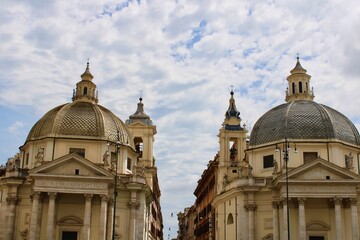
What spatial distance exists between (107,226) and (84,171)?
671 centimetres

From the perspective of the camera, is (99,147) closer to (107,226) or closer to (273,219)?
(107,226)

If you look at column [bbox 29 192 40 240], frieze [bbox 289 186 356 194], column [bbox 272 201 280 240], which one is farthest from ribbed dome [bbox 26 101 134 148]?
frieze [bbox 289 186 356 194]

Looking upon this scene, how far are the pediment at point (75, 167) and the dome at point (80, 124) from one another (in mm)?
5825

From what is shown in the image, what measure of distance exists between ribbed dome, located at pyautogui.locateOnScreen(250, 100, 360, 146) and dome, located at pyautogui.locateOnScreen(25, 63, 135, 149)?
57.2ft

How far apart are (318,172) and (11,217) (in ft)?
112

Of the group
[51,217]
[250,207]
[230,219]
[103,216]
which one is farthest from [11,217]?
[250,207]

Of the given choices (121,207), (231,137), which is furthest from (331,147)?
(121,207)

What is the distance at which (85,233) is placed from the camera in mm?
52375

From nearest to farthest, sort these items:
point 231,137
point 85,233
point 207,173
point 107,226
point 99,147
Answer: point 85,233 < point 107,226 < point 99,147 < point 231,137 < point 207,173

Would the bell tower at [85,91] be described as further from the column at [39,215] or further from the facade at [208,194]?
the facade at [208,194]

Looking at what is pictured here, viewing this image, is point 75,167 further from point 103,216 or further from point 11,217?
point 11,217

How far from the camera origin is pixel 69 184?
54.1 metres

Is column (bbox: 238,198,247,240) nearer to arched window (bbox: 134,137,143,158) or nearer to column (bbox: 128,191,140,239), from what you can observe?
column (bbox: 128,191,140,239)

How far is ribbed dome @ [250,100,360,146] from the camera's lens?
199ft
